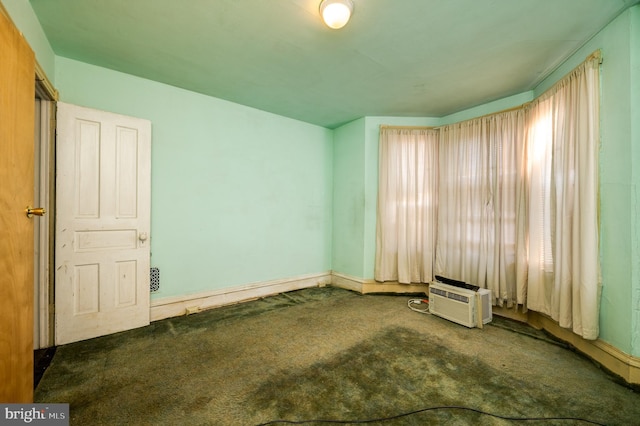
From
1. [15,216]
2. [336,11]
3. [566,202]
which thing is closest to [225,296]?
[15,216]

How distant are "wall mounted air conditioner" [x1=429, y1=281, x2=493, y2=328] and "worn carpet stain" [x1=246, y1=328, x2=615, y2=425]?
0.70 metres

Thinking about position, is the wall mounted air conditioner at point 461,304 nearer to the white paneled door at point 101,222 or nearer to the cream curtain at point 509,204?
the cream curtain at point 509,204

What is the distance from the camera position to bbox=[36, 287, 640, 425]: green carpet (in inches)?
59.0

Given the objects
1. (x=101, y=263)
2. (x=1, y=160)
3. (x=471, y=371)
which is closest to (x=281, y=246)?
(x=101, y=263)

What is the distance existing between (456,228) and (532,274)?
3.15 ft

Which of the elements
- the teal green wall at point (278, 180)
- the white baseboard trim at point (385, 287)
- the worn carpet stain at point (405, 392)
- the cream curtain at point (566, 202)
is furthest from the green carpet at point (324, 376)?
the white baseboard trim at point (385, 287)

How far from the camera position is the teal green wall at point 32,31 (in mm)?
1599

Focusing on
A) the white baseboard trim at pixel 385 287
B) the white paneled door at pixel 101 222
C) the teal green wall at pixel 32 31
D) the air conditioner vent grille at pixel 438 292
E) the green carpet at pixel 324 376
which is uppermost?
the teal green wall at pixel 32 31

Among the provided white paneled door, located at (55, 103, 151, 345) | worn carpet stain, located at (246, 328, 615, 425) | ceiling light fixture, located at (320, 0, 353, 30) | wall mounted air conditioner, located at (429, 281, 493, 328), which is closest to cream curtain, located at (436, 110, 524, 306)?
wall mounted air conditioner, located at (429, 281, 493, 328)

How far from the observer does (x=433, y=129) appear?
3.71 m

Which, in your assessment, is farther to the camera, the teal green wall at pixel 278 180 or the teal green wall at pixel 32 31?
the teal green wall at pixel 278 180

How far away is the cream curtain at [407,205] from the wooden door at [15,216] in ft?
11.3

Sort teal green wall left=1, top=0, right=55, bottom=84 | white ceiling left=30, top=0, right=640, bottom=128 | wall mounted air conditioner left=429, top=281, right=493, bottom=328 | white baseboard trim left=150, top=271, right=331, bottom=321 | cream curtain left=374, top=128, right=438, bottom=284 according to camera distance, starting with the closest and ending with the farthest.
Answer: teal green wall left=1, top=0, right=55, bottom=84
white ceiling left=30, top=0, right=640, bottom=128
wall mounted air conditioner left=429, top=281, right=493, bottom=328
white baseboard trim left=150, top=271, right=331, bottom=321
cream curtain left=374, top=128, right=438, bottom=284

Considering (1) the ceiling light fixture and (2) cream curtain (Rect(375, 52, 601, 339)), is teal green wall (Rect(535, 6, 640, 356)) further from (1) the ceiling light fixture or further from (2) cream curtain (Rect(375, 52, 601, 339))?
(1) the ceiling light fixture
